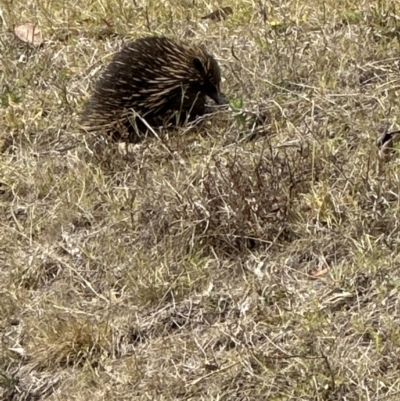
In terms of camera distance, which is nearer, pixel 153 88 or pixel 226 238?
pixel 226 238

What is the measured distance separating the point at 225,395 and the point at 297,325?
15.9 inches

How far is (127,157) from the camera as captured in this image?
199 inches

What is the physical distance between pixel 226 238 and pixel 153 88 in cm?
148

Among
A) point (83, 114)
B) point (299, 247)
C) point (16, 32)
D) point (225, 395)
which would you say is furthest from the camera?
point (16, 32)

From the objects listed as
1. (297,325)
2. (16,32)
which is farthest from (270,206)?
(16,32)

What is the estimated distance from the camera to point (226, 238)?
4.36m

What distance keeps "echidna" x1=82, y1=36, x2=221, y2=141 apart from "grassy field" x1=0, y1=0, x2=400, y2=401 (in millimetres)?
166

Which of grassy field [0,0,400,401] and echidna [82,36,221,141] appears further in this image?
echidna [82,36,221,141]

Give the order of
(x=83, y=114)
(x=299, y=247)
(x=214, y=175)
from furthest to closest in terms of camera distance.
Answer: (x=83, y=114), (x=214, y=175), (x=299, y=247)

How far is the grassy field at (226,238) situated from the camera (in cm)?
387

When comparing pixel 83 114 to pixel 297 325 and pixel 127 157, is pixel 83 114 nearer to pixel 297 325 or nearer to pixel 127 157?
pixel 127 157

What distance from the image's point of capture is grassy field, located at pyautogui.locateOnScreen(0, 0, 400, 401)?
12.7 feet

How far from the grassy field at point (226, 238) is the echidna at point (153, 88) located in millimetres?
166

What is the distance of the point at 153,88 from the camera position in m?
5.57
